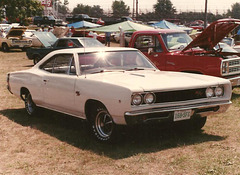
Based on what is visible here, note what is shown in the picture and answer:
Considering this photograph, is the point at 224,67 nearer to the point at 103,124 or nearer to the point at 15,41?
the point at 103,124

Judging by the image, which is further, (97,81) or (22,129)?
(22,129)

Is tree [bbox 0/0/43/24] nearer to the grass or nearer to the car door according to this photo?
the car door

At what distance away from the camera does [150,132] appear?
6.61 m

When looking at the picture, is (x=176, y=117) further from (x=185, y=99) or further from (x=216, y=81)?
(x=216, y=81)

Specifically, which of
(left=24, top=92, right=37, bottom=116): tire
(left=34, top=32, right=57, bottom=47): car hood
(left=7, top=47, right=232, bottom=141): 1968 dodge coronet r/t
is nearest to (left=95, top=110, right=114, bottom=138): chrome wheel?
(left=7, top=47, right=232, bottom=141): 1968 dodge coronet r/t

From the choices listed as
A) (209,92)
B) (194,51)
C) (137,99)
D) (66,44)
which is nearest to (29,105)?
(137,99)

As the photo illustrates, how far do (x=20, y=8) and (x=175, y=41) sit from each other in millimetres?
31334

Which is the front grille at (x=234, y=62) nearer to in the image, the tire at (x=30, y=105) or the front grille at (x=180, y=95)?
the front grille at (x=180, y=95)

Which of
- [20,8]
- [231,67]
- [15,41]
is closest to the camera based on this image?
[231,67]

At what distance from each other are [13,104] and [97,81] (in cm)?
418

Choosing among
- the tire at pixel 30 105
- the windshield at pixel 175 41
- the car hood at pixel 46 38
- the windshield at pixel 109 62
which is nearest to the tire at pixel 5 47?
the car hood at pixel 46 38

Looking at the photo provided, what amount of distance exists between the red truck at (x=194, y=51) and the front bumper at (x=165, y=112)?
308 centimetres

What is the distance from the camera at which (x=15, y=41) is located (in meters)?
26.6

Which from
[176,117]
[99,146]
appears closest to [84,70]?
[99,146]
